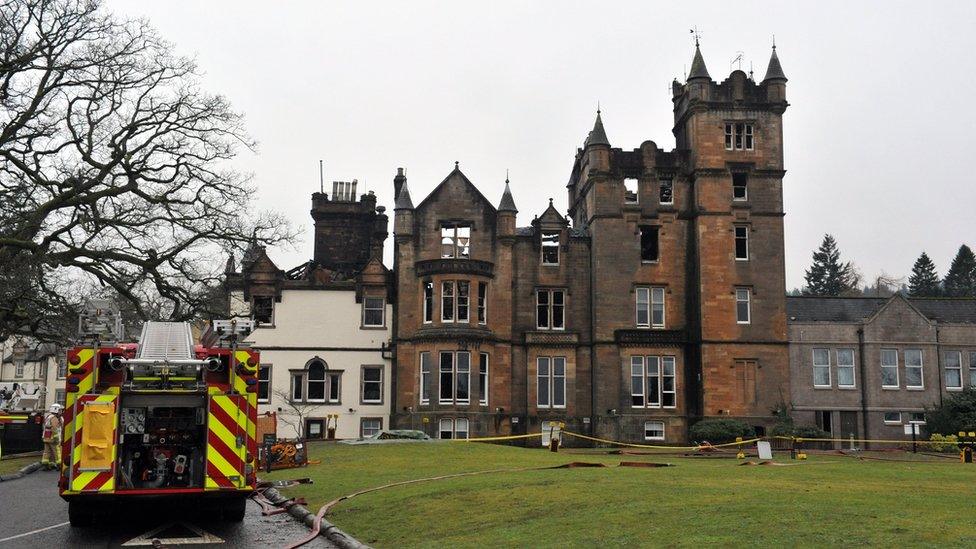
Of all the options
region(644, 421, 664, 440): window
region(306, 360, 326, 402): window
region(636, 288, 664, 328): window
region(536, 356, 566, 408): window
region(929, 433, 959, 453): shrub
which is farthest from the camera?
region(636, 288, 664, 328): window

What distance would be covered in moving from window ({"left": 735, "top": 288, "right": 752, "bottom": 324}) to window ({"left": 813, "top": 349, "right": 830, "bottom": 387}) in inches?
144

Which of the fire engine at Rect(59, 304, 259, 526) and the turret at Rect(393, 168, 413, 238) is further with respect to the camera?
the turret at Rect(393, 168, 413, 238)

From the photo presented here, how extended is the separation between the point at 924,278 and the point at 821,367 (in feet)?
Result: 217

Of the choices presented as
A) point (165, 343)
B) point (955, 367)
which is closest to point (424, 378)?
point (955, 367)

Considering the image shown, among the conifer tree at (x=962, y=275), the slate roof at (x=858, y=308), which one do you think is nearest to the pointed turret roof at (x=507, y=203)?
the slate roof at (x=858, y=308)

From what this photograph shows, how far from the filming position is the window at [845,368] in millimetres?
44062

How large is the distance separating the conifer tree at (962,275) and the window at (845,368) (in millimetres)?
61886

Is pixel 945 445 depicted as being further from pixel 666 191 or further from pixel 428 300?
pixel 428 300

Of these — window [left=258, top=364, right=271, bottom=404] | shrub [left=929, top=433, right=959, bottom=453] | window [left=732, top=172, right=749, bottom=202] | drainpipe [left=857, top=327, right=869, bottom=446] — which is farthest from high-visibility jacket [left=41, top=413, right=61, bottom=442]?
drainpipe [left=857, top=327, right=869, bottom=446]

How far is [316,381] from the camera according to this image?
44.3 meters

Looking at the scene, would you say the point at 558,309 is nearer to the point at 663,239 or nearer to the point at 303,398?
the point at 663,239

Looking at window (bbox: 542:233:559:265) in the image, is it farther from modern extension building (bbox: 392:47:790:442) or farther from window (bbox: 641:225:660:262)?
window (bbox: 641:225:660:262)

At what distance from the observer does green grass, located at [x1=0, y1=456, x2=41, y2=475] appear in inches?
988

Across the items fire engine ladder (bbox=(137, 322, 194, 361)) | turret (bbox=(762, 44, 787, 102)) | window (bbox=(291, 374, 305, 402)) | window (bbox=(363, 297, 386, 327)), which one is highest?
turret (bbox=(762, 44, 787, 102))
